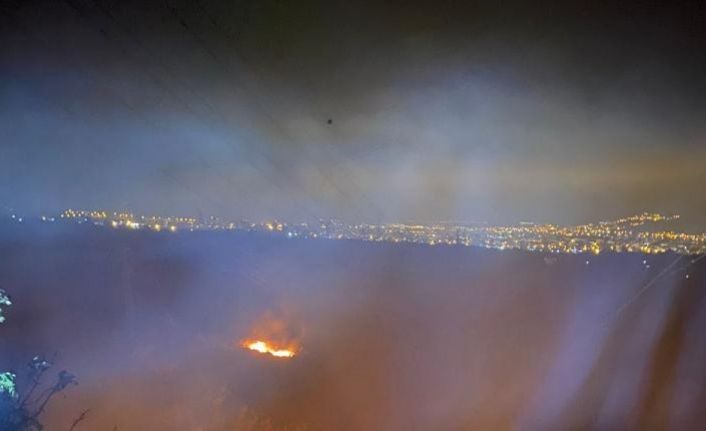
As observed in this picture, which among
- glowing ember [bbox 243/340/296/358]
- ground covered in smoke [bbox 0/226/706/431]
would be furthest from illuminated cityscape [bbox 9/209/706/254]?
glowing ember [bbox 243/340/296/358]

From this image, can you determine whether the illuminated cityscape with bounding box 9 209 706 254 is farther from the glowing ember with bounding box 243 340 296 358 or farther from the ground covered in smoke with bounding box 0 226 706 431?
the glowing ember with bounding box 243 340 296 358

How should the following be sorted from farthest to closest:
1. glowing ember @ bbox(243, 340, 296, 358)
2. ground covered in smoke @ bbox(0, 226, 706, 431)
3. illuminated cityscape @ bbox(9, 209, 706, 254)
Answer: illuminated cityscape @ bbox(9, 209, 706, 254) → glowing ember @ bbox(243, 340, 296, 358) → ground covered in smoke @ bbox(0, 226, 706, 431)

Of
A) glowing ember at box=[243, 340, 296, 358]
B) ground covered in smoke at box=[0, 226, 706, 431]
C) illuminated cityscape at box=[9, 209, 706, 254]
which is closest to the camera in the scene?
ground covered in smoke at box=[0, 226, 706, 431]

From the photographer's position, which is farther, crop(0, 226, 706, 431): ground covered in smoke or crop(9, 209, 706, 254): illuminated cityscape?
crop(9, 209, 706, 254): illuminated cityscape

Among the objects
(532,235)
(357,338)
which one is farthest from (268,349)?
(532,235)

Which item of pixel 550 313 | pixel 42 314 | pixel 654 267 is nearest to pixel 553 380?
pixel 550 313

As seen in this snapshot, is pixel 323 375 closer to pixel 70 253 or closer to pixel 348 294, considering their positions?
pixel 348 294

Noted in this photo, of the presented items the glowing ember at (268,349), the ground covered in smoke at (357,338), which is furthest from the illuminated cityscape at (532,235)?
the glowing ember at (268,349)

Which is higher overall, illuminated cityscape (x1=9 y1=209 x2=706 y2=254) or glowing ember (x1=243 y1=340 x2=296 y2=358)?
illuminated cityscape (x1=9 y1=209 x2=706 y2=254)
